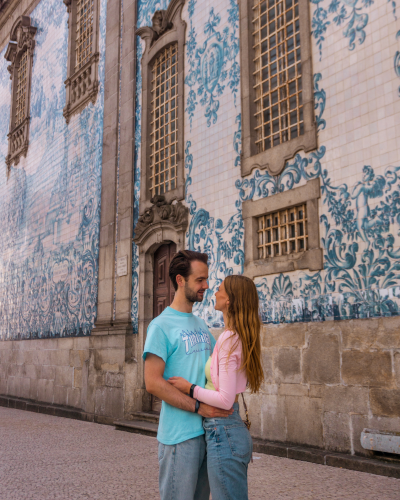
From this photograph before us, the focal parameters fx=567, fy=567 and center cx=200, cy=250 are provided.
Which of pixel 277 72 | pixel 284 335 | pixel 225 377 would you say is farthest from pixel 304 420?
pixel 277 72

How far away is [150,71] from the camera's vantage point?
35.3ft

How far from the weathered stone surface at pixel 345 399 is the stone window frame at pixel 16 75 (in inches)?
478

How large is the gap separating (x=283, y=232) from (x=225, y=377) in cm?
515

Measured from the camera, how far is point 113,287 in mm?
10656

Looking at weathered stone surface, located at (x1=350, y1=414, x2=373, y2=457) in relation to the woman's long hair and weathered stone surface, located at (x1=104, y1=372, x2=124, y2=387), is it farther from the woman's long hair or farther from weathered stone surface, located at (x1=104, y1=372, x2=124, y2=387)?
weathered stone surface, located at (x1=104, y1=372, x2=124, y2=387)

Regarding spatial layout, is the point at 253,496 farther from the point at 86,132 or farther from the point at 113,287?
the point at 86,132

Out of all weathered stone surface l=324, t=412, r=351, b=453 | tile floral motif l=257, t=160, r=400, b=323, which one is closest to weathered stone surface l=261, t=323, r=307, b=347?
tile floral motif l=257, t=160, r=400, b=323

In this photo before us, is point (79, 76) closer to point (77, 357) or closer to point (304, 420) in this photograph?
point (77, 357)

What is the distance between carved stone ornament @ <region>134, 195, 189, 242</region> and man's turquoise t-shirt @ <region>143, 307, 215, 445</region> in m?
6.49

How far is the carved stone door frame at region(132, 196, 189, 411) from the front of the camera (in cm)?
917

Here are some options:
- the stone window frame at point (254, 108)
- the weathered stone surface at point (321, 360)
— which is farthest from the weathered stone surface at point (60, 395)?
the weathered stone surface at point (321, 360)

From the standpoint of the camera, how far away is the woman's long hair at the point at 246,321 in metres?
2.41

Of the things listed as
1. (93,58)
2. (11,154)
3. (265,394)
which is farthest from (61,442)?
(11,154)

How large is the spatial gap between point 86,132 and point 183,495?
1100cm
